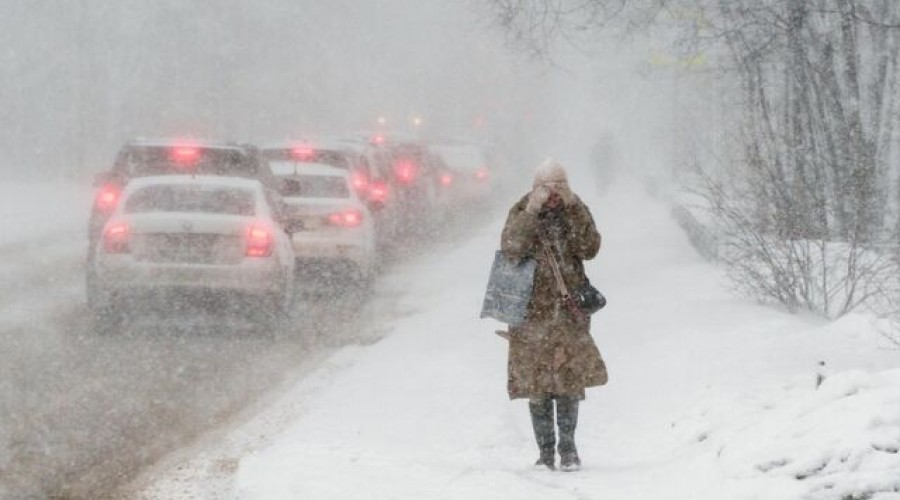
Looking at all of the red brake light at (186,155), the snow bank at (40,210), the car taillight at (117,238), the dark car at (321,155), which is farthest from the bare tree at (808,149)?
the snow bank at (40,210)

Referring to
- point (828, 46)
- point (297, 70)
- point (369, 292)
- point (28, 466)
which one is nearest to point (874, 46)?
point (828, 46)

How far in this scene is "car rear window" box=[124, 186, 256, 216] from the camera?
12.4 meters

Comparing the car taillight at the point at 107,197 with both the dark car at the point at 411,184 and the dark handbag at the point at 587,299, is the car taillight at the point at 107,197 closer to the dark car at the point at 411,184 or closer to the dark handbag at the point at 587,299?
the dark car at the point at 411,184

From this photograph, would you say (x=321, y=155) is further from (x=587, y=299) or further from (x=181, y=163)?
(x=587, y=299)

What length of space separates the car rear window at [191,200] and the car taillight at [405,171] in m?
10.2

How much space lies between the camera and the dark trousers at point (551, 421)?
23.9ft

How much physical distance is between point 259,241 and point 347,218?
13.0ft

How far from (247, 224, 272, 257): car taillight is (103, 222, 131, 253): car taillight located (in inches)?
42.1

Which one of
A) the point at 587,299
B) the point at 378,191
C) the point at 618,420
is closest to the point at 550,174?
the point at 587,299

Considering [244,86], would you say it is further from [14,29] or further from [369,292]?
[369,292]

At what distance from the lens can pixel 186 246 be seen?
39.5 ft

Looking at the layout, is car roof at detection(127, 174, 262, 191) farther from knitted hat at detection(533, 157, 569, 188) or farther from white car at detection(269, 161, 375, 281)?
knitted hat at detection(533, 157, 569, 188)

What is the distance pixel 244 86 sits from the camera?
57.2 m

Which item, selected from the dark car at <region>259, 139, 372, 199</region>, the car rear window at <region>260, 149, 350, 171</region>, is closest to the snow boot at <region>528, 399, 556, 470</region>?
the dark car at <region>259, 139, 372, 199</region>
